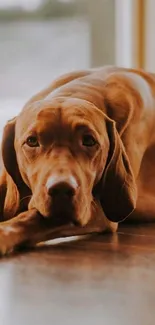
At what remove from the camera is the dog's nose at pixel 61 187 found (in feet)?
4.11

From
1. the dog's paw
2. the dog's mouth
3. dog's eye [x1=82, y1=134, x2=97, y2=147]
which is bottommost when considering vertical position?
the dog's paw

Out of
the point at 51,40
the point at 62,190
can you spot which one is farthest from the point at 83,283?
the point at 51,40

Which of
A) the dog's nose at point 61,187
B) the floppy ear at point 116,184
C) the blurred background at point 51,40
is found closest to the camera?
the dog's nose at point 61,187

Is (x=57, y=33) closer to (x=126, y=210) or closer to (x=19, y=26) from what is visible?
(x=19, y=26)

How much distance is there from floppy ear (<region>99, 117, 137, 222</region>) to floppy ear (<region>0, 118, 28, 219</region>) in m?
0.15

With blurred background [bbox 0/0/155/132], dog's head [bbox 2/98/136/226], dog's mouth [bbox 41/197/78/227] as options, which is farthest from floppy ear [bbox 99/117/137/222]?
blurred background [bbox 0/0/155/132]

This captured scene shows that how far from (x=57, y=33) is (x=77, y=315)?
58.7 inches

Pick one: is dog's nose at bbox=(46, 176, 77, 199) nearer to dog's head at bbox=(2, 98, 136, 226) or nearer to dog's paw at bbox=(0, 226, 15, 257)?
dog's head at bbox=(2, 98, 136, 226)

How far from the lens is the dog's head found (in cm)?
128

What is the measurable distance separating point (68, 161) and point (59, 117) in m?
0.09

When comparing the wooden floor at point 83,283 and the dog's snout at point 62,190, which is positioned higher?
the dog's snout at point 62,190

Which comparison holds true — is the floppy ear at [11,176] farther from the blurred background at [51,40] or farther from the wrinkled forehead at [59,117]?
the blurred background at [51,40]

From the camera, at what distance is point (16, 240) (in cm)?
130

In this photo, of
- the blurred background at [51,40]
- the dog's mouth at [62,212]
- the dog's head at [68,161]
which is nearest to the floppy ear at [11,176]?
the dog's head at [68,161]
